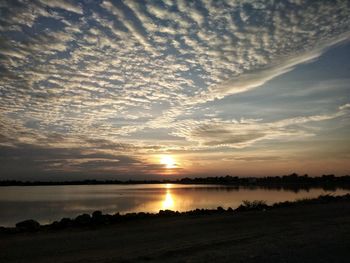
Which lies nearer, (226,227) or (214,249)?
(214,249)

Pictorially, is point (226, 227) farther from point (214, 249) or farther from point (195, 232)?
point (214, 249)

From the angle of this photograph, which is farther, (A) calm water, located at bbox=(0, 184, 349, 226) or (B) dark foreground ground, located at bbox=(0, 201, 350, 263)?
(A) calm water, located at bbox=(0, 184, 349, 226)

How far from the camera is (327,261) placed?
9125 mm

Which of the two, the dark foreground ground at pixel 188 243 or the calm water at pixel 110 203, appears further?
the calm water at pixel 110 203

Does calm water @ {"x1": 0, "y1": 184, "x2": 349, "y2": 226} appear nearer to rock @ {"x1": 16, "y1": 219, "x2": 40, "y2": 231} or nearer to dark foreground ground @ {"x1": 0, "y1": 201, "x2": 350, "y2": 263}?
rock @ {"x1": 16, "y1": 219, "x2": 40, "y2": 231}

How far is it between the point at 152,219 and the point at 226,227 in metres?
5.60

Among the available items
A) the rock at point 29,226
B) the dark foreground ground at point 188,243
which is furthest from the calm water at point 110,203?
the dark foreground ground at point 188,243

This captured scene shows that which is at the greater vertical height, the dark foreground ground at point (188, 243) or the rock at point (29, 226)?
the rock at point (29, 226)

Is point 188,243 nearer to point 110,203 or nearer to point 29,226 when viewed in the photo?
point 29,226

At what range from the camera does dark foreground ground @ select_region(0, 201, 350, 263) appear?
9.90 meters

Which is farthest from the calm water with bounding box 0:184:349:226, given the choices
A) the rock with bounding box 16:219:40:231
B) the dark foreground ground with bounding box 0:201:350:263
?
the dark foreground ground with bounding box 0:201:350:263

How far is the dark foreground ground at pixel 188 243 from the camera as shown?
390 inches

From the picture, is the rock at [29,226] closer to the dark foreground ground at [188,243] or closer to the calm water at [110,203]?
the dark foreground ground at [188,243]

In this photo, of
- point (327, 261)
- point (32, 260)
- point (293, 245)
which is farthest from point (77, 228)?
point (327, 261)
